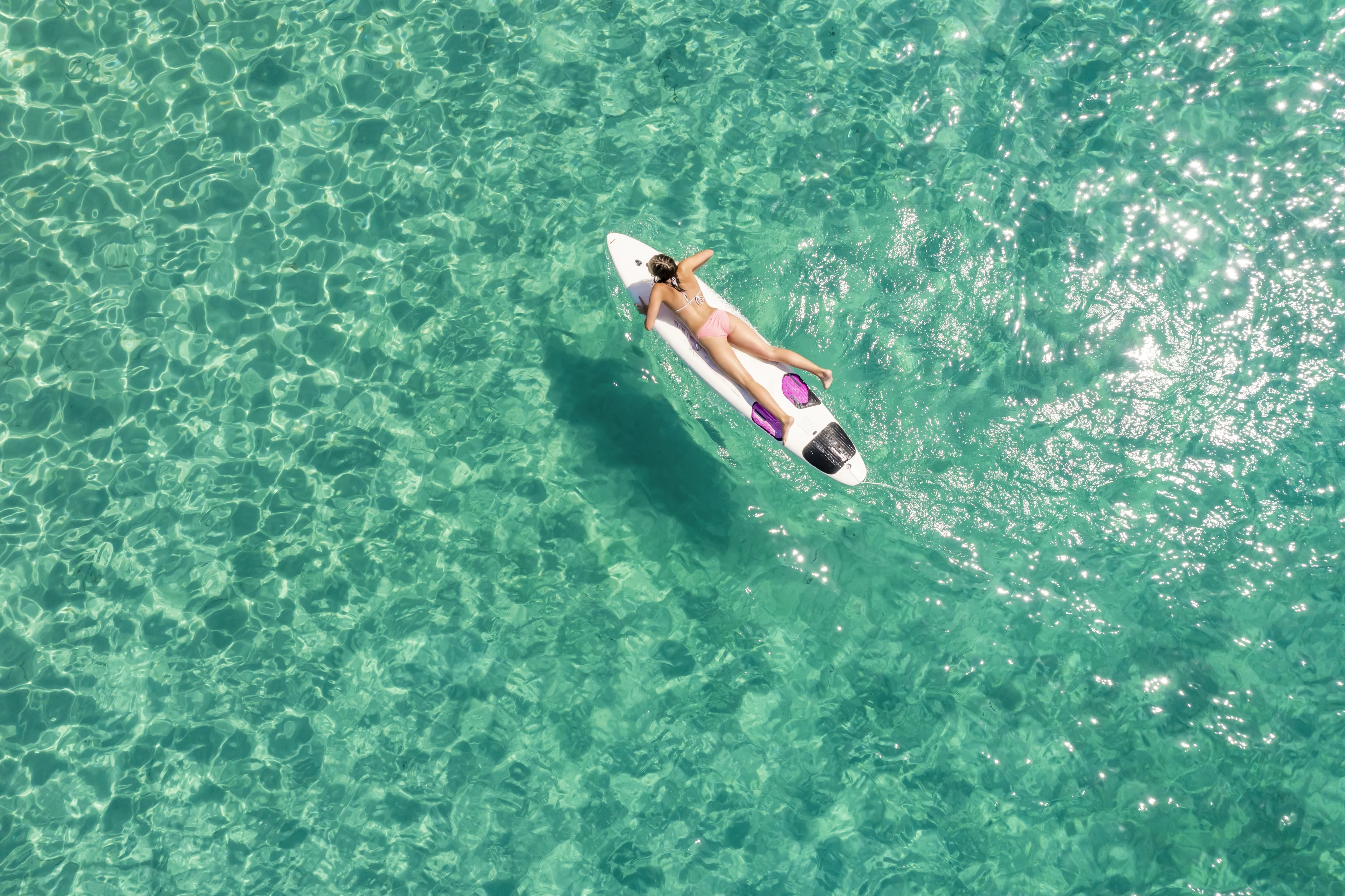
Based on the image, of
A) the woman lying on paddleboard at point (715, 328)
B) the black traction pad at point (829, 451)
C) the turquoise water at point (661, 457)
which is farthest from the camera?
the woman lying on paddleboard at point (715, 328)

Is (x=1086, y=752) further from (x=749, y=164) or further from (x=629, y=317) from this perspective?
(x=749, y=164)

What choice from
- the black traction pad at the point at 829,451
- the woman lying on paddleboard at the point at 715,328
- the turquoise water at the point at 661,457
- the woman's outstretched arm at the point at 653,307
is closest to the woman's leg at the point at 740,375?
the woman lying on paddleboard at the point at 715,328

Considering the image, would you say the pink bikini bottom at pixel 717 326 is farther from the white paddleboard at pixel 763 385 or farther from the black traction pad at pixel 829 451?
the black traction pad at pixel 829 451

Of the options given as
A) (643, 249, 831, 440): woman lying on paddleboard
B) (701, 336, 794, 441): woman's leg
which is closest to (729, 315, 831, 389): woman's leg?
(643, 249, 831, 440): woman lying on paddleboard

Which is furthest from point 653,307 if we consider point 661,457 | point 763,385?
point 661,457

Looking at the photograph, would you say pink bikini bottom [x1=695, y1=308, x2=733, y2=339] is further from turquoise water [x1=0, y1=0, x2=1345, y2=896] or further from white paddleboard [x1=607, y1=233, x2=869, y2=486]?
turquoise water [x1=0, y1=0, x2=1345, y2=896]
